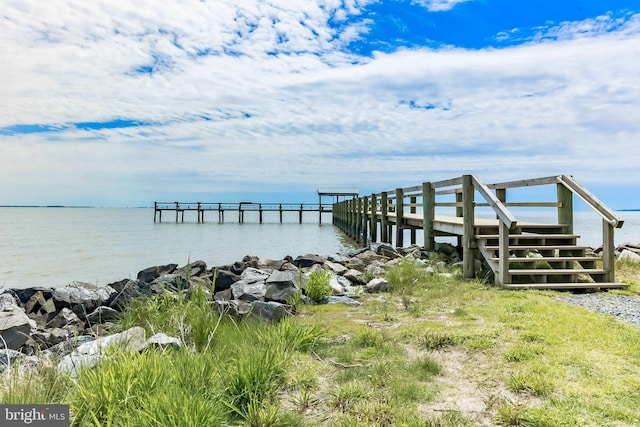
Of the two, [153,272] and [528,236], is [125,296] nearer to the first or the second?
[153,272]

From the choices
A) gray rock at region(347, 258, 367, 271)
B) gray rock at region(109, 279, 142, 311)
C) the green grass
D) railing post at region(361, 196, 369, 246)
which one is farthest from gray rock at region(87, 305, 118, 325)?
railing post at region(361, 196, 369, 246)

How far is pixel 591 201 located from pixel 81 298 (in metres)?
8.75

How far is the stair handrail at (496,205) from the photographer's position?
661 centimetres

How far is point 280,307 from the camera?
16.8 ft

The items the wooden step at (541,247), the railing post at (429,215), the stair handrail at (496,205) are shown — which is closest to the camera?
the stair handrail at (496,205)

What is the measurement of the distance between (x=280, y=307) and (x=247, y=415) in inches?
95.1

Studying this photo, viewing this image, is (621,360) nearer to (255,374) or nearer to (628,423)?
(628,423)

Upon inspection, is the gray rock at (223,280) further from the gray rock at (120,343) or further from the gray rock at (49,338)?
the gray rock at (120,343)

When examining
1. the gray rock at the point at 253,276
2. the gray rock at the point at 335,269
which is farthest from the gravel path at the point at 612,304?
the gray rock at the point at 253,276

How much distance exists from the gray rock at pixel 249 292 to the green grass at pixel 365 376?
1.71 m

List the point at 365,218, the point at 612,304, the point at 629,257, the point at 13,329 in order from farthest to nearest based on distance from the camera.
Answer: the point at 365,218
the point at 629,257
the point at 612,304
the point at 13,329

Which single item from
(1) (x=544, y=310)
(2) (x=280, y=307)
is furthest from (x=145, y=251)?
(1) (x=544, y=310)

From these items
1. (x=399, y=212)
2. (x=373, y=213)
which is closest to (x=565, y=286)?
(x=399, y=212)

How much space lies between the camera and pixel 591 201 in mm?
7355
